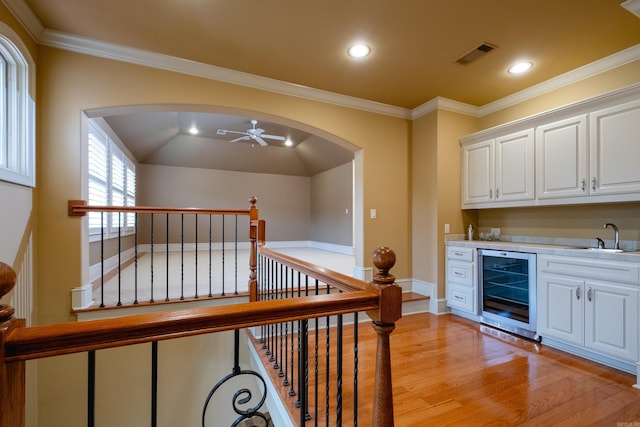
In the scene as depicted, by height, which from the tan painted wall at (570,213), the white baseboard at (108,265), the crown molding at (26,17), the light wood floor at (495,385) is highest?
the crown molding at (26,17)

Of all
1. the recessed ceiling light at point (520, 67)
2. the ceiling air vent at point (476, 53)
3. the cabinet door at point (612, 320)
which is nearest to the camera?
the cabinet door at point (612, 320)

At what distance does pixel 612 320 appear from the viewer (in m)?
2.22

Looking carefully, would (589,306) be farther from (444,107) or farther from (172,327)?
(172,327)

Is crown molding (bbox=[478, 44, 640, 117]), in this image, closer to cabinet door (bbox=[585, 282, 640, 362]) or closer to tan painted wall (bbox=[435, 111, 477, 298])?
tan painted wall (bbox=[435, 111, 477, 298])

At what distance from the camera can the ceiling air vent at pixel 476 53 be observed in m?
2.60

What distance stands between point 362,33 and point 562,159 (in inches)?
90.3

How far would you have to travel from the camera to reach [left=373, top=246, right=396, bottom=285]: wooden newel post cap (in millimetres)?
957

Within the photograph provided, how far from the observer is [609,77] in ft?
9.04

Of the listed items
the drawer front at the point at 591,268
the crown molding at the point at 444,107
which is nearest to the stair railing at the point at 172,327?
the drawer front at the point at 591,268

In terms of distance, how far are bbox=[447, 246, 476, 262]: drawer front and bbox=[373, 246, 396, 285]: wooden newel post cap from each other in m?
2.79

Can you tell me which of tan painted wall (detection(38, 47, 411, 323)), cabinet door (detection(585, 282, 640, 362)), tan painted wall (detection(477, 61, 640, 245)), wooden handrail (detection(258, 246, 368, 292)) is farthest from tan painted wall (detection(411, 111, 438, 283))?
wooden handrail (detection(258, 246, 368, 292))

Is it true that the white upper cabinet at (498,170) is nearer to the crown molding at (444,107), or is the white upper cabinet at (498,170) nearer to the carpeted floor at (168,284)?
the crown molding at (444,107)

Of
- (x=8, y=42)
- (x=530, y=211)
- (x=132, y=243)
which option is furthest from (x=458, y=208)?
(x=132, y=243)

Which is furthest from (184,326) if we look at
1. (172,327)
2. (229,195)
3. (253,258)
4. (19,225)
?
(229,195)
